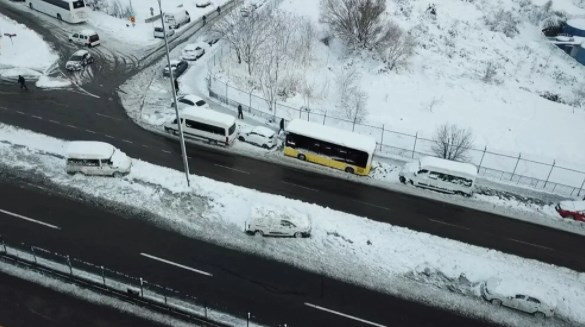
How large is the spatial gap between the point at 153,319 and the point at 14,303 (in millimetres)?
6962

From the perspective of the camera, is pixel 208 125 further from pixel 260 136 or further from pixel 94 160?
pixel 94 160

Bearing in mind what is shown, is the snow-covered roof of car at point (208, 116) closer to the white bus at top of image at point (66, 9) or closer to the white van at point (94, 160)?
the white van at point (94, 160)

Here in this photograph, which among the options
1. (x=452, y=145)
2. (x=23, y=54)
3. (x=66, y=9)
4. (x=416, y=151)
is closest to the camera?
(x=452, y=145)

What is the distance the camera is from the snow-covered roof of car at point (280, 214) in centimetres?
2859

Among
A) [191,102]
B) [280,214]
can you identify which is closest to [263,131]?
[191,102]

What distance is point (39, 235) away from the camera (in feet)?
90.5

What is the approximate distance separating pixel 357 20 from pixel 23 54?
37.2 meters

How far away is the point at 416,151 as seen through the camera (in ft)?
129

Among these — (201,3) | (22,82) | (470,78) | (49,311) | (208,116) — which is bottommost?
(49,311)

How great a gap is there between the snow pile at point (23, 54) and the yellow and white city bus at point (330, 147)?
28.2 meters


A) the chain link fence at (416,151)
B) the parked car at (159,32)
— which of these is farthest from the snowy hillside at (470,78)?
the parked car at (159,32)

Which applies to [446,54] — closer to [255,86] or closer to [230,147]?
[255,86]

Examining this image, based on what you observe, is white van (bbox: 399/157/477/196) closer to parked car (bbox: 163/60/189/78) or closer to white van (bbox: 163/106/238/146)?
white van (bbox: 163/106/238/146)

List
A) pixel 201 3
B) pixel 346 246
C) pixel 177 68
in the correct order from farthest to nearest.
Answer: pixel 201 3 → pixel 177 68 → pixel 346 246
